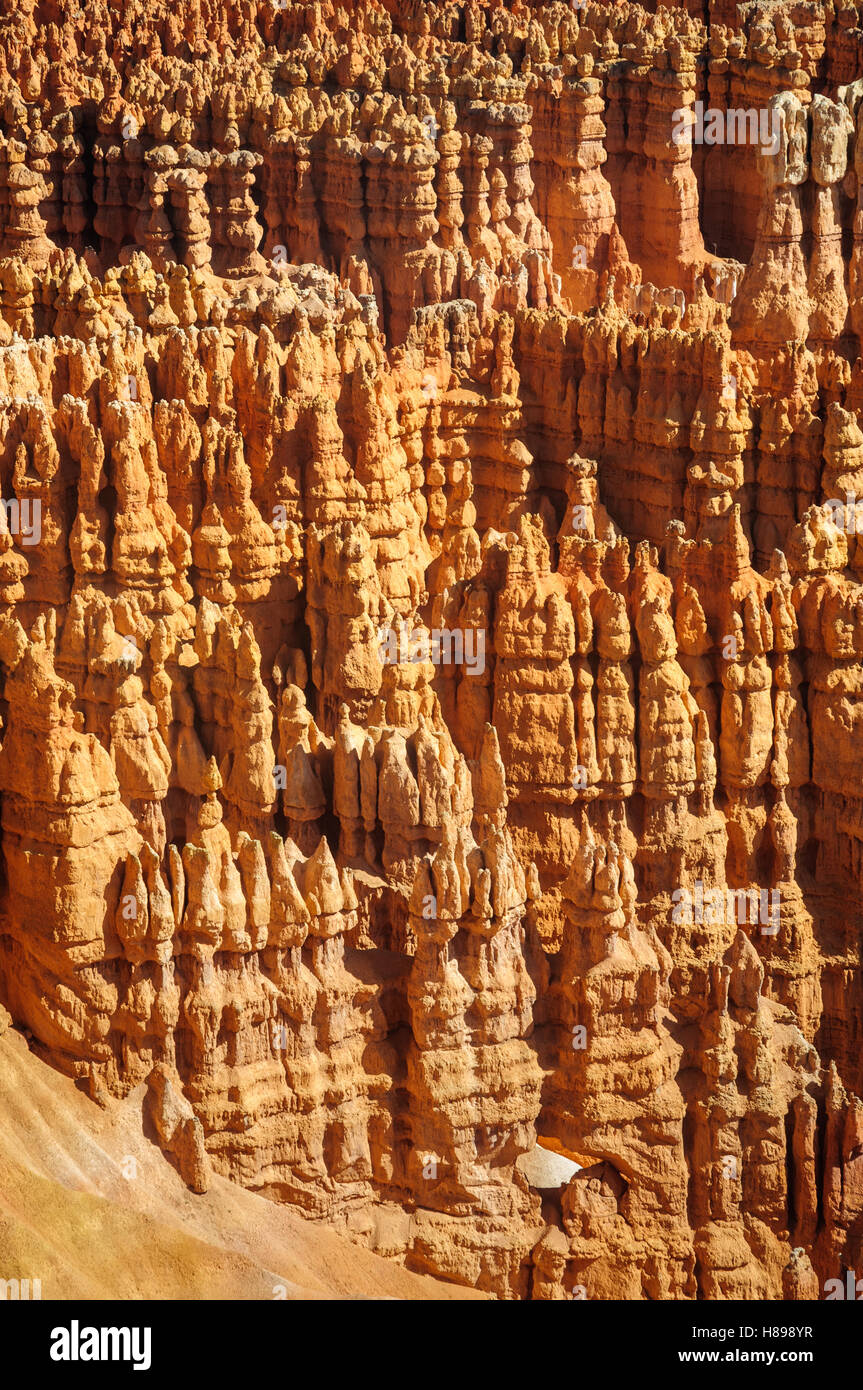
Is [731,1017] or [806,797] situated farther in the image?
[806,797]

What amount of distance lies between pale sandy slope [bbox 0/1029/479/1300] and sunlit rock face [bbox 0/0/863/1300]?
0.33 metres

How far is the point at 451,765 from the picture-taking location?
94.6 ft

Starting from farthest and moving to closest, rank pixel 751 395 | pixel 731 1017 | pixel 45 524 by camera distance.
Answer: pixel 751 395 → pixel 45 524 → pixel 731 1017

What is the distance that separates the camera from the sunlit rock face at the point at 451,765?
89.9 feet

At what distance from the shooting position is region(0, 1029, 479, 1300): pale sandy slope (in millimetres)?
25562

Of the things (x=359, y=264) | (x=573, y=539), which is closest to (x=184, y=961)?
(x=573, y=539)

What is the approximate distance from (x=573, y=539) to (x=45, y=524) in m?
5.86

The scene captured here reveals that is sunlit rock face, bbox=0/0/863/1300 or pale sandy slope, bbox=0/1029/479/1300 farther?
sunlit rock face, bbox=0/0/863/1300

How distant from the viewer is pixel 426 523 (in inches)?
1458

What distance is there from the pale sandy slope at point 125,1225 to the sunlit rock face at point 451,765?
0.33 m

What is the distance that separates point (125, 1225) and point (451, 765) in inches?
221

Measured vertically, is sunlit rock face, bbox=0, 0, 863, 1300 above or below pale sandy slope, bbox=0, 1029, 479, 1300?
above

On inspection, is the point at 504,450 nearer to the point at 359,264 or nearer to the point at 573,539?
the point at 573,539

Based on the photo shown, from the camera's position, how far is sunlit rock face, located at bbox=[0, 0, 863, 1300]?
27.4 meters
